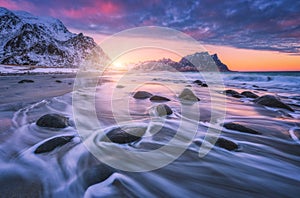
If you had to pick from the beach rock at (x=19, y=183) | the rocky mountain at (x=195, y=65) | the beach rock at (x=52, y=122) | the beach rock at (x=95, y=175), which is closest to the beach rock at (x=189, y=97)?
the beach rock at (x=52, y=122)

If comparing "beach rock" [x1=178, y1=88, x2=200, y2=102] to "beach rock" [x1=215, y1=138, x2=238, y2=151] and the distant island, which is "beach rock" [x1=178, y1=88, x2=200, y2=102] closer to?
"beach rock" [x1=215, y1=138, x2=238, y2=151]

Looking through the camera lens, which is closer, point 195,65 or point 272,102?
point 272,102

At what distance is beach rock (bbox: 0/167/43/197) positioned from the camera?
1597 mm

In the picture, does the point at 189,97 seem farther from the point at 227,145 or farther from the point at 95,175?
the point at 95,175

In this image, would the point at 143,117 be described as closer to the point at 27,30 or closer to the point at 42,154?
the point at 42,154

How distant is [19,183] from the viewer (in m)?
1.74

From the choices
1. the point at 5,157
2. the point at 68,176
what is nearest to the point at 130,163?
the point at 68,176

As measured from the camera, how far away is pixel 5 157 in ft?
7.25

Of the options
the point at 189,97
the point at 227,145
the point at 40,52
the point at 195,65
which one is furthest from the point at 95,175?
the point at 40,52

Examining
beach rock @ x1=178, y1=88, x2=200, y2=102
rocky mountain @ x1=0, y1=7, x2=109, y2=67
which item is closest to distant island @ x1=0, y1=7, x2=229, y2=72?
rocky mountain @ x1=0, y1=7, x2=109, y2=67

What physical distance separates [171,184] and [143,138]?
118 centimetres

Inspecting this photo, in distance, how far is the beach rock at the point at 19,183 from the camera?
160 cm

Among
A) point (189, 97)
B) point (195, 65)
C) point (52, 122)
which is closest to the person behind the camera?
point (52, 122)

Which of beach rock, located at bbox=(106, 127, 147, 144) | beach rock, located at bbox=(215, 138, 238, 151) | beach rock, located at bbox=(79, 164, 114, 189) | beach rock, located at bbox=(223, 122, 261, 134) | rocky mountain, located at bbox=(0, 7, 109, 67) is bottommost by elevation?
beach rock, located at bbox=(79, 164, 114, 189)
